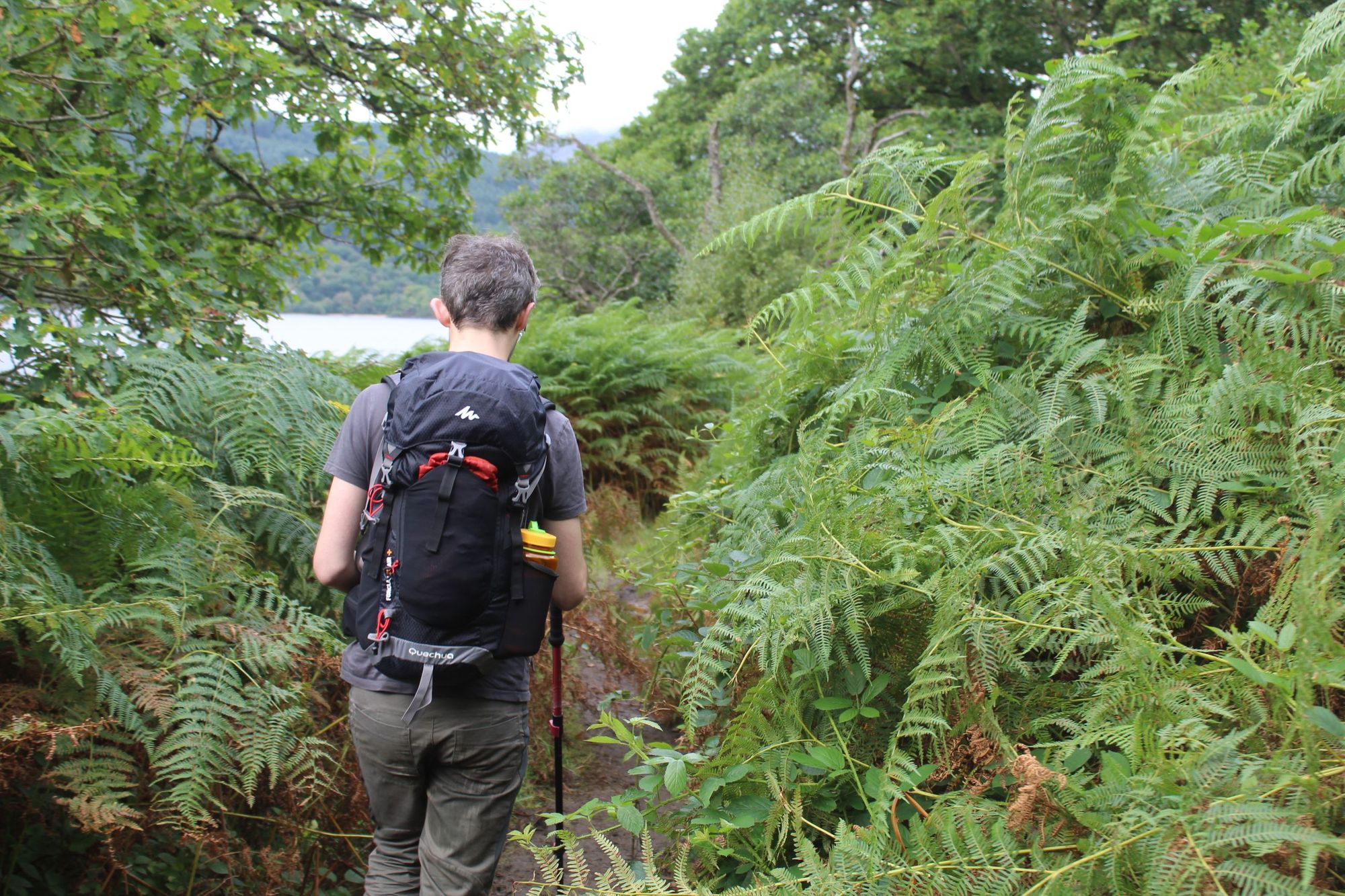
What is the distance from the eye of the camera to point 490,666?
2172 mm

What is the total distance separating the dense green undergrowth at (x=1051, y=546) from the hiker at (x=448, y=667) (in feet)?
1.16

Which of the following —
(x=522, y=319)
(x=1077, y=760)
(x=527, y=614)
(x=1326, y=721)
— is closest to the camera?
(x=1326, y=721)

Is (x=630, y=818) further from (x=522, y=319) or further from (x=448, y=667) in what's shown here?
(x=522, y=319)

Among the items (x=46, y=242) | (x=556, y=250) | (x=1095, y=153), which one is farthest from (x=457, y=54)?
(x=556, y=250)

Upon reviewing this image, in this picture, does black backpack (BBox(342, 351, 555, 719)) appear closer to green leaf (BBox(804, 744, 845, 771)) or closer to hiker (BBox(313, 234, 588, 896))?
hiker (BBox(313, 234, 588, 896))

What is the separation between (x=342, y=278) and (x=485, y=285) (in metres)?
11.7

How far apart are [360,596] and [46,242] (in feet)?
8.79

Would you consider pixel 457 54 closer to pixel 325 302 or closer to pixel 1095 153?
pixel 1095 153

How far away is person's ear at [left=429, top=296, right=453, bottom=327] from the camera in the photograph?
2324 mm

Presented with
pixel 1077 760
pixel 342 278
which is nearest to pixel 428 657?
pixel 1077 760

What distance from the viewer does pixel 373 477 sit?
2199mm

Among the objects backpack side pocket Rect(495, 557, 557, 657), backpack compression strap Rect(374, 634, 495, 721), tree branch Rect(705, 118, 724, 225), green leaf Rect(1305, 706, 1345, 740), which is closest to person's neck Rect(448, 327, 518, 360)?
backpack side pocket Rect(495, 557, 557, 657)

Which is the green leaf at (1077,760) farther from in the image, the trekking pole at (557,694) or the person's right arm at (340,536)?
the person's right arm at (340,536)

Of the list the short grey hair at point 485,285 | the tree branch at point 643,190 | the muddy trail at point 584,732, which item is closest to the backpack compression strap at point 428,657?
the short grey hair at point 485,285
